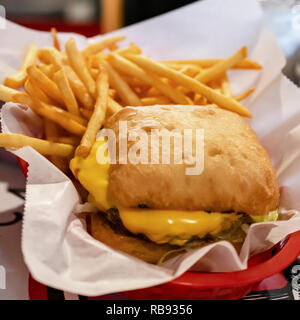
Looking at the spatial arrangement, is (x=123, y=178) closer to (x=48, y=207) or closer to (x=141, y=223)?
(x=141, y=223)

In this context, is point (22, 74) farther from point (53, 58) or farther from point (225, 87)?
point (225, 87)

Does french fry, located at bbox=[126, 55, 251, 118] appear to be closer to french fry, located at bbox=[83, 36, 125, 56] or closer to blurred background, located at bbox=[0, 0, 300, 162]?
french fry, located at bbox=[83, 36, 125, 56]

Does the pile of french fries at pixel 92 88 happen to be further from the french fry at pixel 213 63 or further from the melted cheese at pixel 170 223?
the melted cheese at pixel 170 223

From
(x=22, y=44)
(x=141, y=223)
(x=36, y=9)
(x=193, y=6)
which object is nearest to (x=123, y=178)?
(x=141, y=223)

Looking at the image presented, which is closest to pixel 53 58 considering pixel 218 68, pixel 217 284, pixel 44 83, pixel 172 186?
pixel 44 83

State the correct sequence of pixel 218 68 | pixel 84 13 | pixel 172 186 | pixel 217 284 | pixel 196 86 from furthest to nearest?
1. pixel 84 13
2. pixel 218 68
3. pixel 196 86
4. pixel 172 186
5. pixel 217 284
